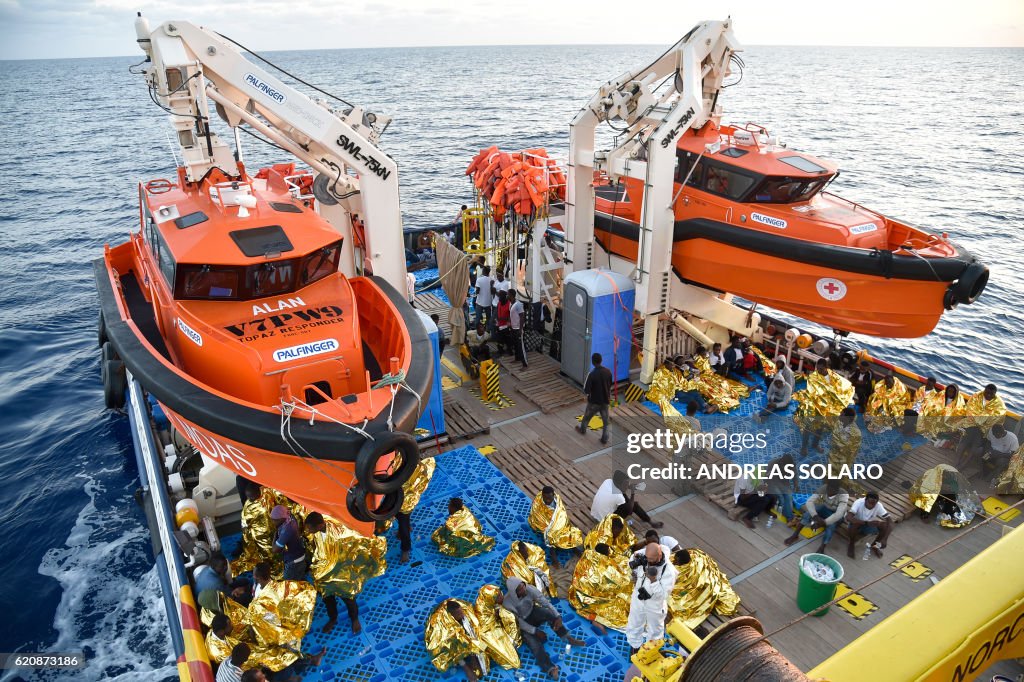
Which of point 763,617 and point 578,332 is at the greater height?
point 578,332

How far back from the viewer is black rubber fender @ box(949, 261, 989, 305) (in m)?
8.44

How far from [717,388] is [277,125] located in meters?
6.77

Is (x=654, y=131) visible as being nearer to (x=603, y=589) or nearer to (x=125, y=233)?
(x=603, y=589)

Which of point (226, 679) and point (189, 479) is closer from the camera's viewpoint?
point (226, 679)

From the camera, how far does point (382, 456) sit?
5426 mm

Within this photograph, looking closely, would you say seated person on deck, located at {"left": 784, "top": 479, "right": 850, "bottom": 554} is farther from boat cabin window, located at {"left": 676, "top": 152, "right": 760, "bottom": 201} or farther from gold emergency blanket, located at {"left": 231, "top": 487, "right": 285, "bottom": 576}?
gold emergency blanket, located at {"left": 231, "top": 487, "right": 285, "bottom": 576}

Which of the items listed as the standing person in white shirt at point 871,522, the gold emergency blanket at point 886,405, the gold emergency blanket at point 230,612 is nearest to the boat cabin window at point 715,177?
the gold emergency blanket at point 886,405

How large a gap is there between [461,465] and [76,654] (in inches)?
179

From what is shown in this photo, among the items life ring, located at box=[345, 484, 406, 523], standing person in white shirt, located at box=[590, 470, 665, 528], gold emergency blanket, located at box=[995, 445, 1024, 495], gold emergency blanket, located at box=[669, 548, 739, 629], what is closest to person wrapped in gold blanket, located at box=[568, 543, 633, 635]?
gold emergency blanket, located at box=[669, 548, 739, 629]

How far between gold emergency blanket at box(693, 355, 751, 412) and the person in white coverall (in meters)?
4.53

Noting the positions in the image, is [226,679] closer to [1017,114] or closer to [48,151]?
[48,151]

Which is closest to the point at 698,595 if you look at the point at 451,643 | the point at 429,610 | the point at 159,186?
the point at 451,643

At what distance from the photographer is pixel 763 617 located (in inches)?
245

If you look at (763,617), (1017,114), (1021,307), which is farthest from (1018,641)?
(1017,114)
